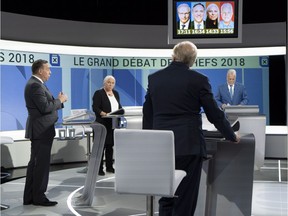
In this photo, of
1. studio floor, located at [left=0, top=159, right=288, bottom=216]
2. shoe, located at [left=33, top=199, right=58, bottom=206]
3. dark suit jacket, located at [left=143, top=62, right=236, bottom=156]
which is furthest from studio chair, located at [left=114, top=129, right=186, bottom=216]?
shoe, located at [left=33, top=199, right=58, bottom=206]

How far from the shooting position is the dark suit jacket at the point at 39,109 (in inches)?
191

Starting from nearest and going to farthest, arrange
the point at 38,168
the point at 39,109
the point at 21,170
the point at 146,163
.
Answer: the point at 146,163
the point at 39,109
the point at 38,168
the point at 21,170

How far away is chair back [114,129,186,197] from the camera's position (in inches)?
115

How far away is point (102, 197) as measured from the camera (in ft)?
18.0

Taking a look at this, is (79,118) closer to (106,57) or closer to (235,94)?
(235,94)

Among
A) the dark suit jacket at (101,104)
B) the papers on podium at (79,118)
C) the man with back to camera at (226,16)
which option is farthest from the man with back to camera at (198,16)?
the papers on podium at (79,118)

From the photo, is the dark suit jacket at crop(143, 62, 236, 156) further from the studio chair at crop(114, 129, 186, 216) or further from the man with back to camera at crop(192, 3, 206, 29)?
the man with back to camera at crop(192, 3, 206, 29)

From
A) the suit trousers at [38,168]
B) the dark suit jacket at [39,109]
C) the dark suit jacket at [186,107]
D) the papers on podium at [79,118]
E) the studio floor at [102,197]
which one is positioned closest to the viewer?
the dark suit jacket at [186,107]

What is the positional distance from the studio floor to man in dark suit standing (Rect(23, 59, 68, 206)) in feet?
0.59

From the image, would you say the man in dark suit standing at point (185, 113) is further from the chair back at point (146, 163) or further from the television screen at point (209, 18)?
the television screen at point (209, 18)

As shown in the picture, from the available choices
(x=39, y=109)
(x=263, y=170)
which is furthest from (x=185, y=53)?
(x=263, y=170)

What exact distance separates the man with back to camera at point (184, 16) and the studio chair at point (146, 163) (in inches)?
176

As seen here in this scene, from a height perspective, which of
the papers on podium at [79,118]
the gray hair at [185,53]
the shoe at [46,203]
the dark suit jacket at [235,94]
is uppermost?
the gray hair at [185,53]

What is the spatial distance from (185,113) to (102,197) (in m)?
2.63
